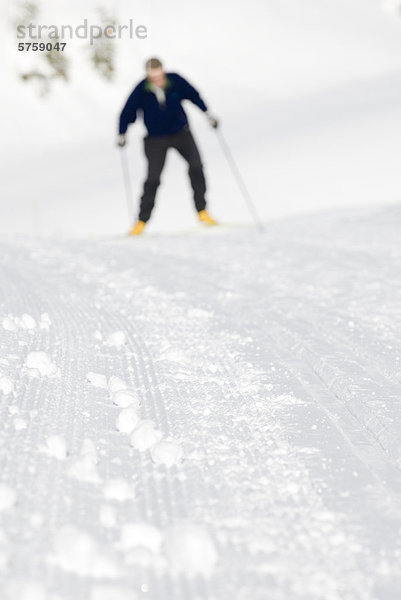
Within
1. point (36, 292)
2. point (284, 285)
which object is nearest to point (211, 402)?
point (36, 292)

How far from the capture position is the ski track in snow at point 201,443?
4.55 feet

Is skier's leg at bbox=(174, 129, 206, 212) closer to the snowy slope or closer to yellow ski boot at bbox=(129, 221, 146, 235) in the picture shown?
yellow ski boot at bbox=(129, 221, 146, 235)

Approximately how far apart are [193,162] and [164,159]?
0.95 feet

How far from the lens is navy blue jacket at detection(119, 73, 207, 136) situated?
6.39m

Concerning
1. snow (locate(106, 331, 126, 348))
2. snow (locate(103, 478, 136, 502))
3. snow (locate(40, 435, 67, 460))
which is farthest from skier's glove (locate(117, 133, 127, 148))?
snow (locate(103, 478, 136, 502))

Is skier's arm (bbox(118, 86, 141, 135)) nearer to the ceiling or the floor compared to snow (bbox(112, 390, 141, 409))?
nearer to the ceiling

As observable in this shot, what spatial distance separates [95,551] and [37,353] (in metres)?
1.13

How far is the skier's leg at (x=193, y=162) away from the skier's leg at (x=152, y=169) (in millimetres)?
172

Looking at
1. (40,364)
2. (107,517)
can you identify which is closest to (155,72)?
(40,364)

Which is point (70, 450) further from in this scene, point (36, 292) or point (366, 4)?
point (366, 4)

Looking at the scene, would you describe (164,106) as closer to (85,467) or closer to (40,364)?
(40,364)

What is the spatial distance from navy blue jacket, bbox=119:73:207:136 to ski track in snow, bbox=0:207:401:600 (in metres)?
3.06

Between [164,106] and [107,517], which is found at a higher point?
[164,106]

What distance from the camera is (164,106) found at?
21.0ft
